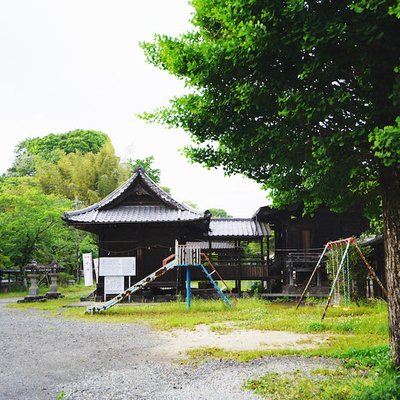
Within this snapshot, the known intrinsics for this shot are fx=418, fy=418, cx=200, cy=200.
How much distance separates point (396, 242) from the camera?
6121 millimetres

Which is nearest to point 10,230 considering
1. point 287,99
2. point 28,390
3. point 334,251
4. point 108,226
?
point 108,226

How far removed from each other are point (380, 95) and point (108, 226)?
16.0m

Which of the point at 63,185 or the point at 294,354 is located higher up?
the point at 63,185

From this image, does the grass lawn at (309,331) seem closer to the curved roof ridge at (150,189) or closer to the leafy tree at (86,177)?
the curved roof ridge at (150,189)

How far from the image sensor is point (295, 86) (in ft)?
21.6

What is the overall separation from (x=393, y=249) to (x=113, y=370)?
16.5ft

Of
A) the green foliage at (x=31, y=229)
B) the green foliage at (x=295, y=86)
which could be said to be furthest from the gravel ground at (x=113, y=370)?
the green foliage at (x=31, y=229)

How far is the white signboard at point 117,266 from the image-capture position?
63.8 feet

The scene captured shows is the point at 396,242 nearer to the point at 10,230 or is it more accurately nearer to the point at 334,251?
the point at 334,251

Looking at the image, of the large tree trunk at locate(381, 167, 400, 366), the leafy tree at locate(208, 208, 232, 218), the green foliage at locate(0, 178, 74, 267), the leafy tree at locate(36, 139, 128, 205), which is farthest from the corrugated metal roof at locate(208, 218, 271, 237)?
the leafy tree at locate(208, 208, 232, 218)

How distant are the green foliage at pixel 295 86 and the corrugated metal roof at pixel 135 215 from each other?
1145 cm

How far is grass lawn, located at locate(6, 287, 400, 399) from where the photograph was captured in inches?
222

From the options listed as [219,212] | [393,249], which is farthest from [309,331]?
[219,212]

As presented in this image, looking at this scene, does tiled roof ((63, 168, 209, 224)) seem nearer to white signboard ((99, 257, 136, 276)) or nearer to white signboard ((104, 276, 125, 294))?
white signboard ((99, 257, 136, 276))
